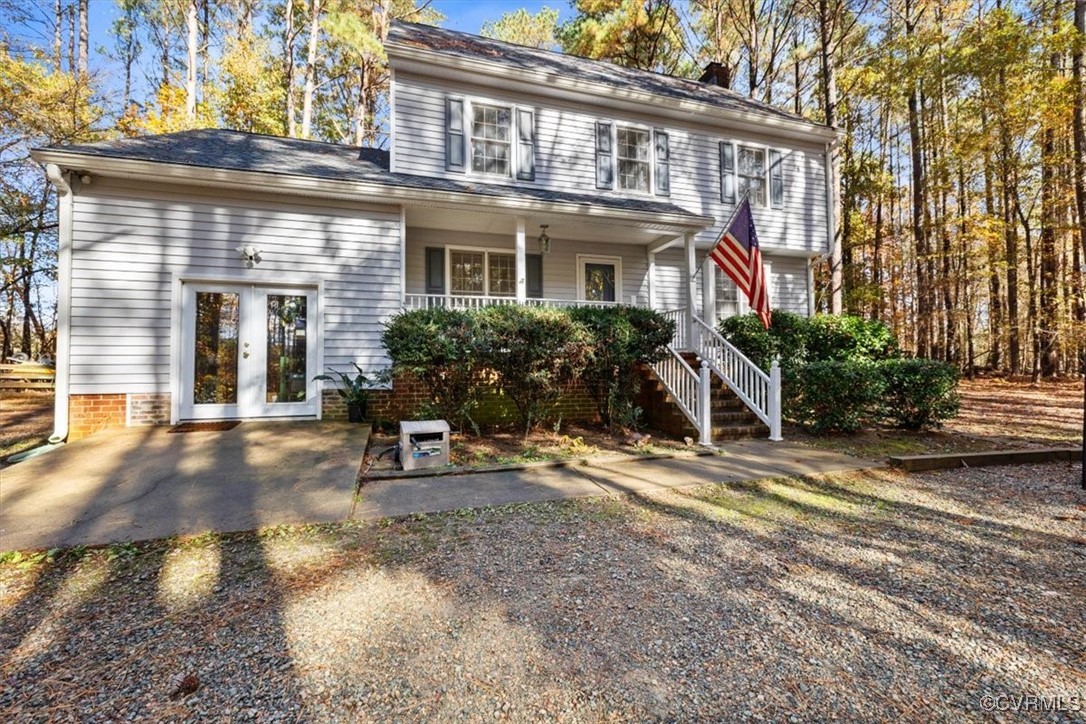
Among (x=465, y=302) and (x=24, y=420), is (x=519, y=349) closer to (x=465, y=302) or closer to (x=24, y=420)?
(x=465, y=302)

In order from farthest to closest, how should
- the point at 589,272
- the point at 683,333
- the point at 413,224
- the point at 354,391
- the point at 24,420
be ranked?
the point at 589,272
the point at 683,333
the point at 413,224
the point at 24,420
the point at 354,391

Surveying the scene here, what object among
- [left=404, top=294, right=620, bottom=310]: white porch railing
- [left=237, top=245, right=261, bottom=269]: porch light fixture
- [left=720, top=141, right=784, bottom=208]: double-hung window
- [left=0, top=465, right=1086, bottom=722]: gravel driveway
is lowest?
[left=0, top=465, right=1086, bottom=722]: gravel driveway

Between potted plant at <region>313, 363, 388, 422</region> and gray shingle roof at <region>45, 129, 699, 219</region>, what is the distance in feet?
9.89

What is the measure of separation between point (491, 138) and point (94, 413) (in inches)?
312

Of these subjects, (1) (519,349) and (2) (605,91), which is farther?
(2) (605,91)

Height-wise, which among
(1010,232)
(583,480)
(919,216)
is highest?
(919,216)

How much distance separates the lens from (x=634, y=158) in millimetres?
10258

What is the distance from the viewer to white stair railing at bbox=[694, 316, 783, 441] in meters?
6.52

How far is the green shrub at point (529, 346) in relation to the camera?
19.3 feet

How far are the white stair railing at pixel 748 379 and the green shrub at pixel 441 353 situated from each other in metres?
4.11

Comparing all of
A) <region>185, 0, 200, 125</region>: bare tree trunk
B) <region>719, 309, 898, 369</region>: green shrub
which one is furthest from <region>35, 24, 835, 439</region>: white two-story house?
<region>185, 0, 200, 125</region>: bare tree trunk

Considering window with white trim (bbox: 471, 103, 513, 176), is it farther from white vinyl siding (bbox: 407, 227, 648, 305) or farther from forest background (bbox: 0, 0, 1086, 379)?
forest background (bbox: 0, 0, 1086, 379)

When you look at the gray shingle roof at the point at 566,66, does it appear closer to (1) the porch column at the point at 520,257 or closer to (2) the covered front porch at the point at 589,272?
(2) the covered front porch at the point at 589,272

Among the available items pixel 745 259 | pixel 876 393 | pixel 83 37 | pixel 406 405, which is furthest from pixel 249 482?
pixel 83 37
